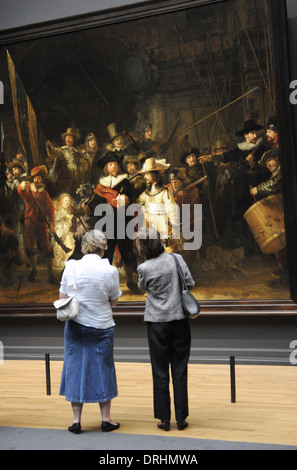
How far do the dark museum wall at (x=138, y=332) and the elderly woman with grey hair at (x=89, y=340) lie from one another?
5.20m

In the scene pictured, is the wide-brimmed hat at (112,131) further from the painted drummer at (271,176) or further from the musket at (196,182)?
the painted drummer at (271,176)

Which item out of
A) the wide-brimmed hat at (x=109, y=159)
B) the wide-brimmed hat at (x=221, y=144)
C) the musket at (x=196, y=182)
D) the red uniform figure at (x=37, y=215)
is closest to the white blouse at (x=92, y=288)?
the musket at (x=196, y=182)

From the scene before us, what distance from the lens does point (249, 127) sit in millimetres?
10898

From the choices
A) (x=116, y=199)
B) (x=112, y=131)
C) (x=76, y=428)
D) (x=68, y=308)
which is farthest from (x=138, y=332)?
(x=68, y=308)

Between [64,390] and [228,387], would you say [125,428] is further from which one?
[228,387]

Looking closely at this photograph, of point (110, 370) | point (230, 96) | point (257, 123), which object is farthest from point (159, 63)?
point (110, 370)

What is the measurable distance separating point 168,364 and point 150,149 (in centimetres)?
628

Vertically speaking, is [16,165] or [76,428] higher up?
[16,165]

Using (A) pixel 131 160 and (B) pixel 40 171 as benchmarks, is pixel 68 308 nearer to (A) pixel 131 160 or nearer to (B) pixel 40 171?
(A) pixel 131 160

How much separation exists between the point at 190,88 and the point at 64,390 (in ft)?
22.9

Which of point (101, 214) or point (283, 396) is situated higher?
point (101, 214)

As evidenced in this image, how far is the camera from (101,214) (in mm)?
12031

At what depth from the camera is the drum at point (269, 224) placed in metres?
10.7

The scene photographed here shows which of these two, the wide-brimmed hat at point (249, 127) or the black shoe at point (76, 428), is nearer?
the black shoe at point (76, 428)
